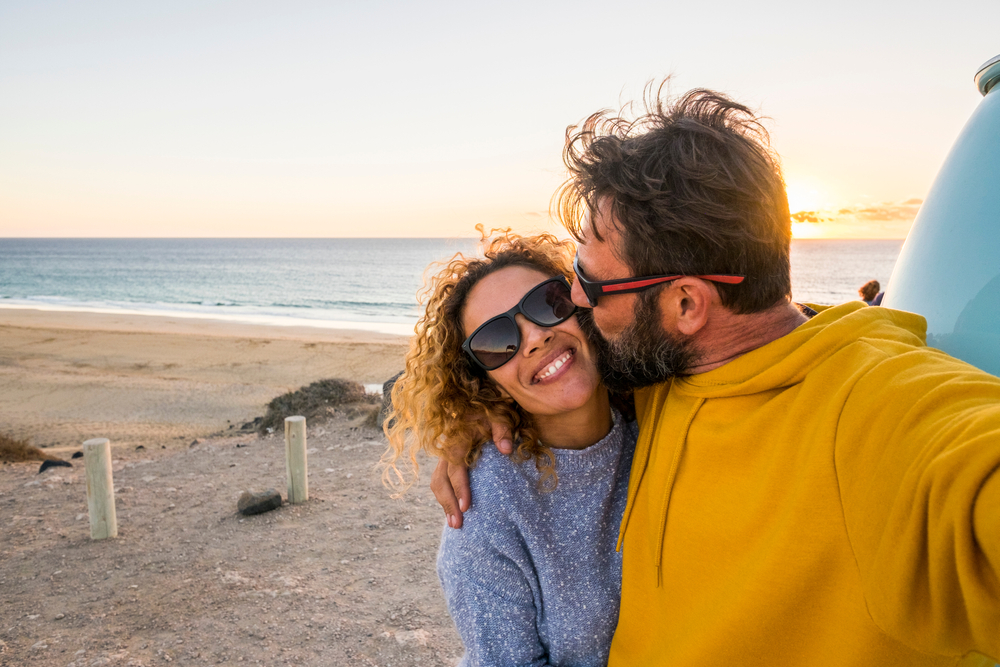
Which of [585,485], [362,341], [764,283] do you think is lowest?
[362,341]

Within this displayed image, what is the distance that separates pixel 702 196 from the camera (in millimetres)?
1513

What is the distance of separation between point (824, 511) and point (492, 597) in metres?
1.02

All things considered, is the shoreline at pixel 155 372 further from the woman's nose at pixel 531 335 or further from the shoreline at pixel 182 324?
the woman's nose at pixel 531 335

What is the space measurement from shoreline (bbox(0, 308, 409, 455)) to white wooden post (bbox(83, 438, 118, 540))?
12.7ft

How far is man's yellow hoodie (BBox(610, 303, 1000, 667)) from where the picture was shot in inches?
36.6

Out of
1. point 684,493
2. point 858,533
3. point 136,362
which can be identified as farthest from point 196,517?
point 136,362

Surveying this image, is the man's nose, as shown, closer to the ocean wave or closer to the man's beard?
the man's beard

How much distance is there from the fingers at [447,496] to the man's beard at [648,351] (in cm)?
73

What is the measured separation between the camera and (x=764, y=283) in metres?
1.55

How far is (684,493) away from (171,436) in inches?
403

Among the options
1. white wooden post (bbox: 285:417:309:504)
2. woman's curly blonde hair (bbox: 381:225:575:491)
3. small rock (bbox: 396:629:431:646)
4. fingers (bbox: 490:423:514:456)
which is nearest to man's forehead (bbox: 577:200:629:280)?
woman's curly blonde hair (bbox: 381:225:575:491)

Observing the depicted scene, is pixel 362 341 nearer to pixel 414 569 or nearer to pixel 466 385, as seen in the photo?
pixel 414 569

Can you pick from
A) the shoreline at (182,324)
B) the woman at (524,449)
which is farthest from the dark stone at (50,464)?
the shoreline at (182,324)

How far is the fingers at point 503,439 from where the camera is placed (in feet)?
6.75
